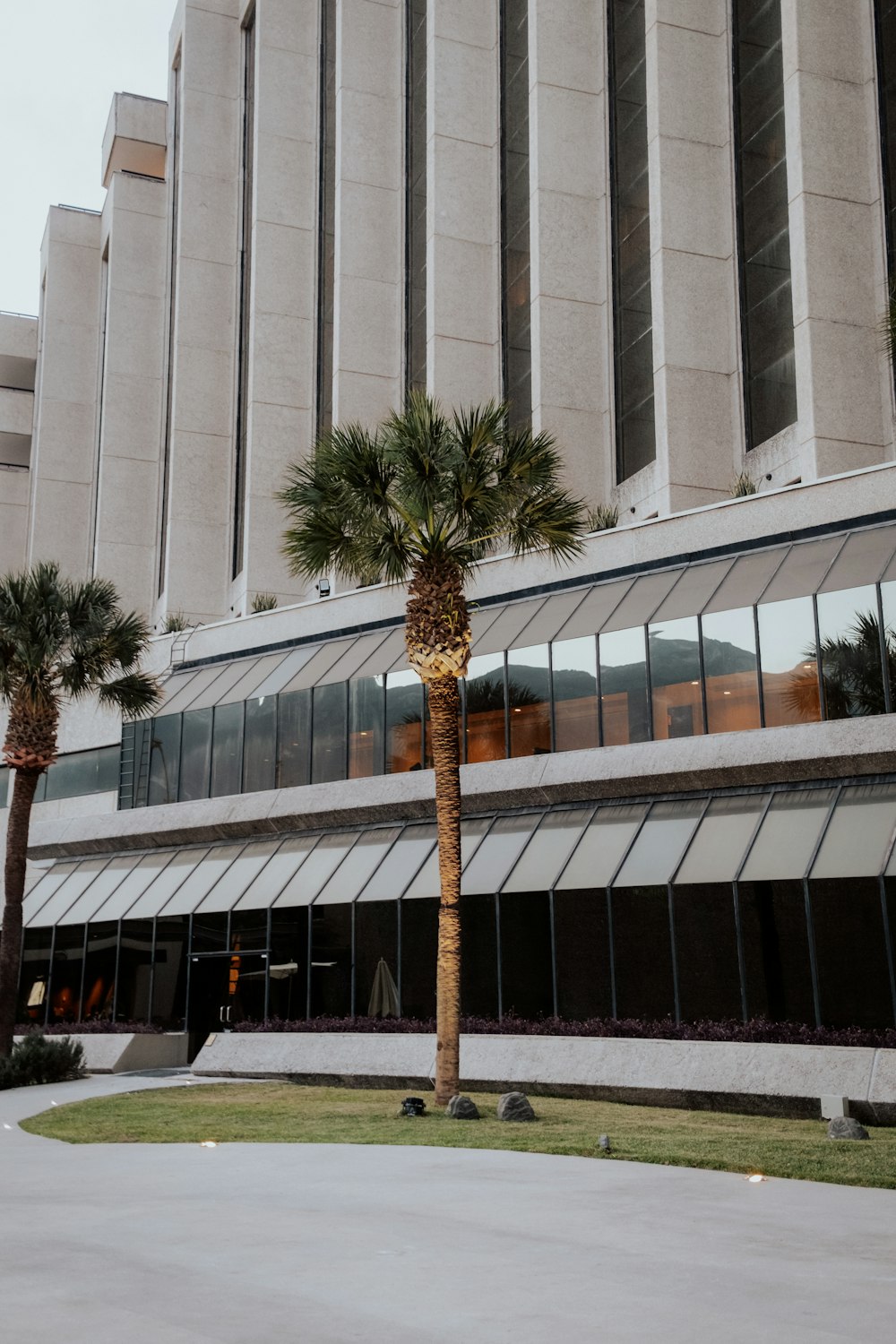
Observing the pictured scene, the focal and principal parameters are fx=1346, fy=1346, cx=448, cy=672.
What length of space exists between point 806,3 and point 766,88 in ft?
14.0

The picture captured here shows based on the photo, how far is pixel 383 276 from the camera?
42156mm

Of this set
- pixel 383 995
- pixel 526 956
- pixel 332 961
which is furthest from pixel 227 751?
pixel 526 956

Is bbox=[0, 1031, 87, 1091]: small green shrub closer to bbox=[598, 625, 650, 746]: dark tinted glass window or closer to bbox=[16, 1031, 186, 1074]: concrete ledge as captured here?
bbox=[16, 1031, 186, 1074]: concrete ledge

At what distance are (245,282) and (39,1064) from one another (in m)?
32.8

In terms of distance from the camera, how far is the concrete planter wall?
62.0 feet

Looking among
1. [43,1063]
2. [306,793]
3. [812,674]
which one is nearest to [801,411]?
[812,674]

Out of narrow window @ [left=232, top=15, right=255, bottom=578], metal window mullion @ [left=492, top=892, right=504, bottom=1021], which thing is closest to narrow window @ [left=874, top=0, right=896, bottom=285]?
metal window mullion @ [left=492, top=892, right=504, bottom=1021]

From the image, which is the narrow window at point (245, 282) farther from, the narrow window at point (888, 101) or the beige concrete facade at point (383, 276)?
the narrow window at point (888, 101)

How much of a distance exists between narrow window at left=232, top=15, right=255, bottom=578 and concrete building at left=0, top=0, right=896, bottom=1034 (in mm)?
206

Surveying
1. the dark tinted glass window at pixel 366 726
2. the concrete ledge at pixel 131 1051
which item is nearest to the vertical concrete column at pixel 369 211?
the dark tinted glass window at pixel 366 726

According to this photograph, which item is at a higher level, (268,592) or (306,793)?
(268,592)

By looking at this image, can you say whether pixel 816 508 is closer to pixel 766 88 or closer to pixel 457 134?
pixel 766 88

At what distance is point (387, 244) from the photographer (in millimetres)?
42625

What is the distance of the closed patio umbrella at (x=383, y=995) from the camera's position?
27016 mm
